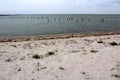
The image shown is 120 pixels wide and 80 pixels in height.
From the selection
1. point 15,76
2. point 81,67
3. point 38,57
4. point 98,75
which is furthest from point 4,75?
point 98,75

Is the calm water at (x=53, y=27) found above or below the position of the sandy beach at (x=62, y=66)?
below

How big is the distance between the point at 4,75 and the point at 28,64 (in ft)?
4.84

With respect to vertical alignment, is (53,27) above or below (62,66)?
below

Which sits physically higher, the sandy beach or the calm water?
the sandy beach

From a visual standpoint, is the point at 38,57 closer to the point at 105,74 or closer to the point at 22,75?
the point at 22,75

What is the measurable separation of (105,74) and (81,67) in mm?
1221

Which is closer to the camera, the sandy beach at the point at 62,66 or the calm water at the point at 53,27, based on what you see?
the sandy beach at the point at 62,66

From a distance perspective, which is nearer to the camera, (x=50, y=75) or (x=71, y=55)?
(x=50, y=75)

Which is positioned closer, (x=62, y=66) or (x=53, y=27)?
(x=62, y=66)

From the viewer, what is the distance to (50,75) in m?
6.47

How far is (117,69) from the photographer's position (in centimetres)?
691

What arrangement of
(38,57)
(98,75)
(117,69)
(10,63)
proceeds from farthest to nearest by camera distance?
(38,57), (10,63), (117,69), (98,75)

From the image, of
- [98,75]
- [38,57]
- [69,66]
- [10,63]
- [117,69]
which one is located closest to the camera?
[98,75]

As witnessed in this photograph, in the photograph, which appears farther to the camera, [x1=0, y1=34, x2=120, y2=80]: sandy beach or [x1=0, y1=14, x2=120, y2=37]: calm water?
[x1=0, y1=14, x2=120, y2=37]: calm water
